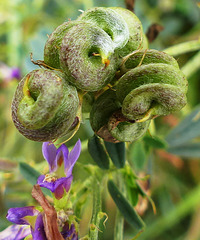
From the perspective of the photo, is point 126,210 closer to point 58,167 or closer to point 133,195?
point 133,195

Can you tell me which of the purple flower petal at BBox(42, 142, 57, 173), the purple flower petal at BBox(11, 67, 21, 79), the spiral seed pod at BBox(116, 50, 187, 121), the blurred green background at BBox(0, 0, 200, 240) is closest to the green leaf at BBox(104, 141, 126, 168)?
the purple flower petal at BBox(42, 142, 57, 173)

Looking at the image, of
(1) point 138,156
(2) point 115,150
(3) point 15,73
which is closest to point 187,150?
(1) point 138,156

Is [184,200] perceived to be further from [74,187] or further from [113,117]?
[113,117]

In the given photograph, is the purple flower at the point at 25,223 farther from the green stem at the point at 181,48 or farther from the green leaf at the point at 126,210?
the green stem at the point at 181,48

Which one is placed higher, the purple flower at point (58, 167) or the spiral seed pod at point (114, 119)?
the spiral seed pod at point (114, 119)

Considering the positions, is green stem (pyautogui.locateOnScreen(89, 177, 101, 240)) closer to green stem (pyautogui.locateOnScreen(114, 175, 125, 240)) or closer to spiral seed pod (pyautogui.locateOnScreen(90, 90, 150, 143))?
green stem (pyautogui.locateOnScreen(114, 175, 125, 240))

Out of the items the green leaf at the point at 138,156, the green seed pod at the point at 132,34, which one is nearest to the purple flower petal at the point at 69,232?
the green seed pod at the point at 132,34

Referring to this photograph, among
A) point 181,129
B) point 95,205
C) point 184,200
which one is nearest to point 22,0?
point 181,129

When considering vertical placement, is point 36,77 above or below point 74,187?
above
